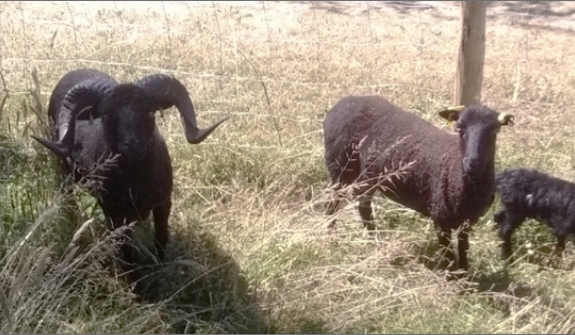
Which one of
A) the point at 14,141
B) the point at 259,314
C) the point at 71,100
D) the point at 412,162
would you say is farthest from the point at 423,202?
the point at 14,141

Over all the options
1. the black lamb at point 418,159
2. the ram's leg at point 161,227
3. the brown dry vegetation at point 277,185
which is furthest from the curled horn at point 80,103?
the black lamb at point 418,159

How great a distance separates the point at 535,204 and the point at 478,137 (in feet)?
3.24

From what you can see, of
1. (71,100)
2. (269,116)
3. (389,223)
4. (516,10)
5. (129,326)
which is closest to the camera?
(129,326)

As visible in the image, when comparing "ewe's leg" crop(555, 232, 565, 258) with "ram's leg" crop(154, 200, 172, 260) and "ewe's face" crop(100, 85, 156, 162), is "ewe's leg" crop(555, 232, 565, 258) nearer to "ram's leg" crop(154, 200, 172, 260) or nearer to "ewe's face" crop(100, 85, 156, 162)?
"ram's leg" crop(154, 200, 172, 260)

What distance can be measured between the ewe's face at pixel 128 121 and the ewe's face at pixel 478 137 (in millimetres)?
2001

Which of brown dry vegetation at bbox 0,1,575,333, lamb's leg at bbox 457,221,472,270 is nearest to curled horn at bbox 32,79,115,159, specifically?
brown dry vegetation at bbox 0,1,575,333

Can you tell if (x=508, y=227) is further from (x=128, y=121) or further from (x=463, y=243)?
(x=128, y=121)

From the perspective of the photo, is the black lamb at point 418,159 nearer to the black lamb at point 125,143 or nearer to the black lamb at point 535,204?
the black lamb at point 535,204

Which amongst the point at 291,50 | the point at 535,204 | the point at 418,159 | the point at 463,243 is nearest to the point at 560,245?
the point at 535,204

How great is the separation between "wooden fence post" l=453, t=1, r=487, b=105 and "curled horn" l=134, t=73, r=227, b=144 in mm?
2435

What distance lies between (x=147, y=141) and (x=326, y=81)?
3.35 metres

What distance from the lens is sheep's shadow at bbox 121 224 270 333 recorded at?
13.3 ft

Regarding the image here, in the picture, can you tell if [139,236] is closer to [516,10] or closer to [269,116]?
[269,116]

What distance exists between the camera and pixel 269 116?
6457 millimetres
